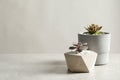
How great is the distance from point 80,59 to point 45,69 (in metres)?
0.17

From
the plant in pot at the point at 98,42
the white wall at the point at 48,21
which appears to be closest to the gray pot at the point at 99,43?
the plant in pot at the point at 98,42

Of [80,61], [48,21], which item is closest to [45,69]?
[80,61]

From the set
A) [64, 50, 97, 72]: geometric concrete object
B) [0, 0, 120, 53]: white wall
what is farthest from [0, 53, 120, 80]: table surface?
[0, 0, 120, 53]: white wall

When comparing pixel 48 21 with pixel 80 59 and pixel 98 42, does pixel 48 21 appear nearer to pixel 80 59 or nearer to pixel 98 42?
pixel 98 42

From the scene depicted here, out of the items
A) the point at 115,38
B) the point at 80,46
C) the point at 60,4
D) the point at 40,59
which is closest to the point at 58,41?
the point at 60,4

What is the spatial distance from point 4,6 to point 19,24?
0.17 m

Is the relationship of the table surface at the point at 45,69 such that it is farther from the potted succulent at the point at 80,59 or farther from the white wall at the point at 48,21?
the white wall at the point at 48,21

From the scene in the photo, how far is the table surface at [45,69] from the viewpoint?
0.86m

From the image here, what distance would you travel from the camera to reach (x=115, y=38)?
A: 190 centimetres

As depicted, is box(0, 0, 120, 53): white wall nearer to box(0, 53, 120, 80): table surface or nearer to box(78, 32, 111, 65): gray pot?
box(0, 53, 120, 80): table surface

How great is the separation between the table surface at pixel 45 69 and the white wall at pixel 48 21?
0.63 meters

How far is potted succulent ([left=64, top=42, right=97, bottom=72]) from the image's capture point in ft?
2.92

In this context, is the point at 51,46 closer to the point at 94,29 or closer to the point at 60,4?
the point at 60,4

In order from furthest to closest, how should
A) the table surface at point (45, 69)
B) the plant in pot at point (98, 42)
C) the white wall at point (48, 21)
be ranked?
the white wall at point (48, 21) < the plant in pot at point (98, 42) < the table surface at point (45, 69)
